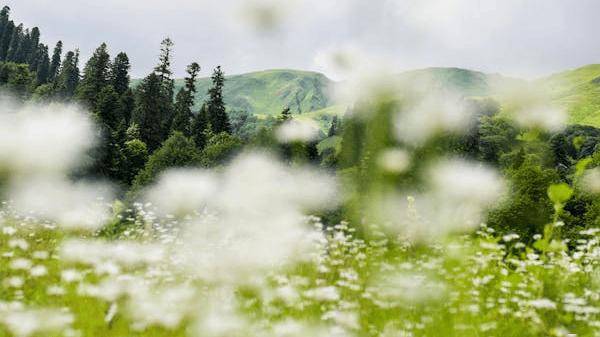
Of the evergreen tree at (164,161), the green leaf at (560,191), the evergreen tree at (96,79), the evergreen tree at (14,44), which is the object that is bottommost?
the evergreen tree at (164,161)

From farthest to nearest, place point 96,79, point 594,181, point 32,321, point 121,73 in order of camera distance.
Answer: point 121,73, point 96,79, point 594,181, point 32,321

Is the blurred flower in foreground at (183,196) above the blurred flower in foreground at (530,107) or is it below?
below

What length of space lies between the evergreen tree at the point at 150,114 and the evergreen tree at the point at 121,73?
1538 cm

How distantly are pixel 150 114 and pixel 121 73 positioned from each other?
21.4m

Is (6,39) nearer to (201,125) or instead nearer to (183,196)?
(201,125)

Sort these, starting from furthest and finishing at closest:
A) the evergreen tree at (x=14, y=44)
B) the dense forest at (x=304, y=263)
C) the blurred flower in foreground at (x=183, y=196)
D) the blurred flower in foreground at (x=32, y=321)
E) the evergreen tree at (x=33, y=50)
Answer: the evergreen tree at (x=14, y=44) → the evergreen tree at (x=33, y=50) → the blurred flower in foreground at (x=183, y=196) → the dense forest at (x=304, y=263) → the blurred flower in foreground at (x=32, y=321)

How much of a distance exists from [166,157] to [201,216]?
59.7 ft

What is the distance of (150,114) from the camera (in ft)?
214

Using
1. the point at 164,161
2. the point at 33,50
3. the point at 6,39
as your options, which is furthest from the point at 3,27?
the point at 164,161

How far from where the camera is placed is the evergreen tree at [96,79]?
65.9m

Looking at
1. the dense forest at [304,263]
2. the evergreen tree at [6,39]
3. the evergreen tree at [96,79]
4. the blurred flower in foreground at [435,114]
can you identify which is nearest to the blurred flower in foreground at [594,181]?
the dense forest at [304,263]

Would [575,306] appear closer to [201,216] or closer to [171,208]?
[201,216]

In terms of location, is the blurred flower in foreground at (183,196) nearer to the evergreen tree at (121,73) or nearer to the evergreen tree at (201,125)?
the evergreen tree at (201,125)

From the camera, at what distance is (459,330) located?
150 inches
